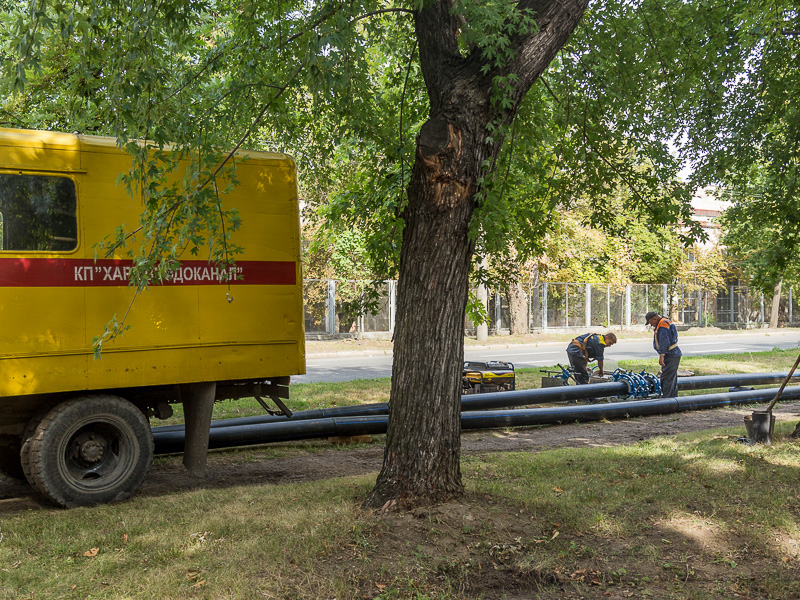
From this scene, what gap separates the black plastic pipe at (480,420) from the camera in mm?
7988

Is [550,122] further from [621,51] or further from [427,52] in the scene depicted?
[427,52]

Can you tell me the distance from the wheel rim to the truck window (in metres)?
1.54

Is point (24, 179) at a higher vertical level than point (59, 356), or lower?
higher

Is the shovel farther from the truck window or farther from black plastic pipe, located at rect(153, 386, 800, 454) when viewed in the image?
the truck window

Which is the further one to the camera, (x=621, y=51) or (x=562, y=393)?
(x=562, y=393)

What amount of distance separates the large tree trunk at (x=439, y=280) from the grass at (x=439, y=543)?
32 centimetres

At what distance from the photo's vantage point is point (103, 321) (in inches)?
243

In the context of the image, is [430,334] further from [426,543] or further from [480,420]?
[480,420]

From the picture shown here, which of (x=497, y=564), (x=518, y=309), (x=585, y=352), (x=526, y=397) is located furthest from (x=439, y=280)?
(x=518, y=309)

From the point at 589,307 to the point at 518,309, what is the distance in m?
6.16

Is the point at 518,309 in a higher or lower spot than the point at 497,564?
higher

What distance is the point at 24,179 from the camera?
5992mm

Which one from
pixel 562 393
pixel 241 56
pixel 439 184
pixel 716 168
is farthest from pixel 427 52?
pixel 562 393

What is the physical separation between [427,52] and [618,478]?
4077 mm
